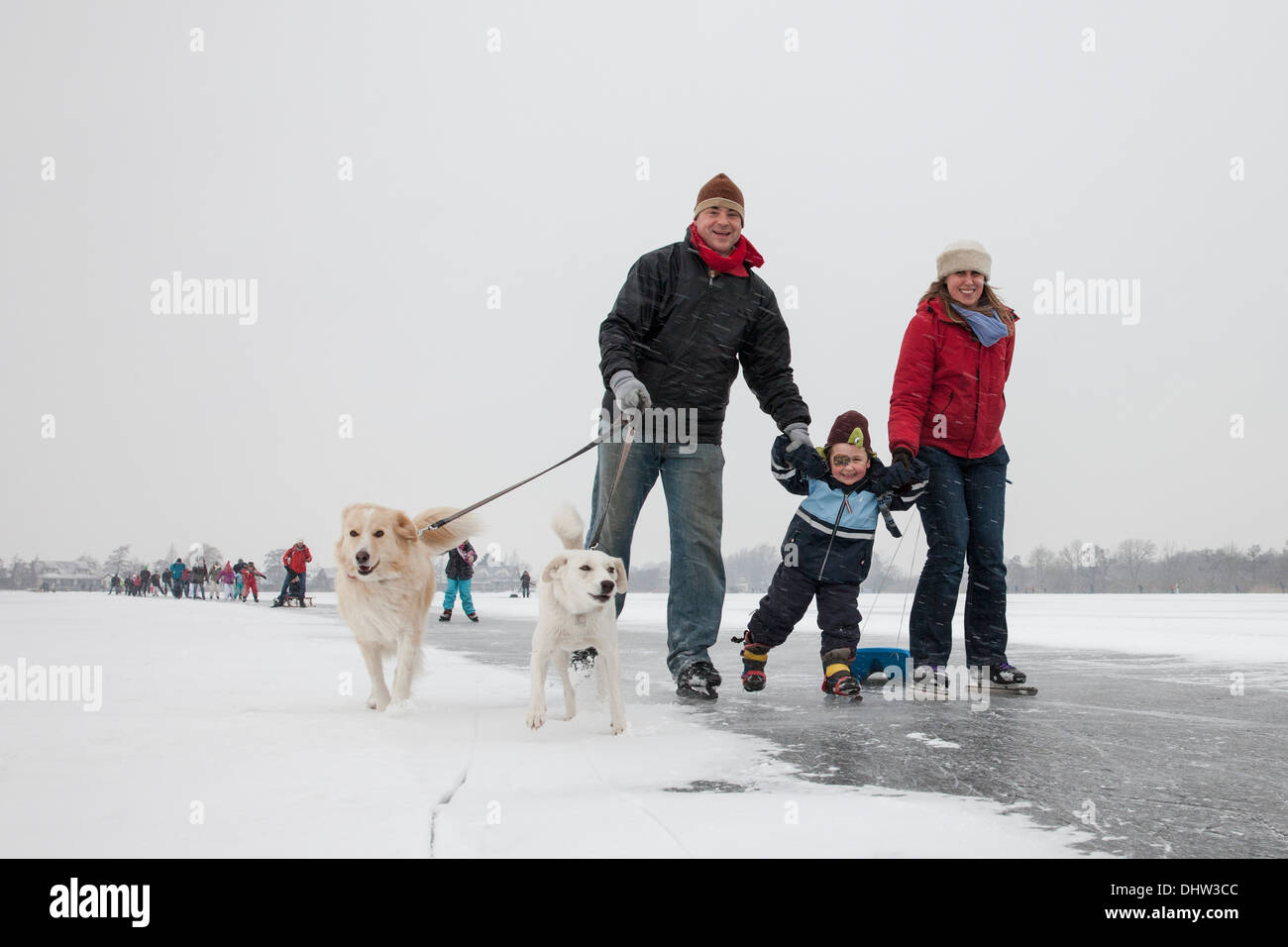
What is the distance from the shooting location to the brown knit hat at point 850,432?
479 cm

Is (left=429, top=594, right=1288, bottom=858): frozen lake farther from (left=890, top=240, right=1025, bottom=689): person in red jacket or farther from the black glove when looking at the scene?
the black glove

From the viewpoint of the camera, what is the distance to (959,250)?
500 centimetres

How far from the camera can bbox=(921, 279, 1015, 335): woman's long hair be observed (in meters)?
5.00

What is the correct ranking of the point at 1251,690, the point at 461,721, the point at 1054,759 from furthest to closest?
the point at 1251,690, the point at 461,721, the point at 1054,759

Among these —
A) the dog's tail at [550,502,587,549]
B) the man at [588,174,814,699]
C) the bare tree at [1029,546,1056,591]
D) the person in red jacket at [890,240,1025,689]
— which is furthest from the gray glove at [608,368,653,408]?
the bare tree at [1029,546,1056,591]

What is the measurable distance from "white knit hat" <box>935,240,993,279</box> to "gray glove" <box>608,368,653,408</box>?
207cm

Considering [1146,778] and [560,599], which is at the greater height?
[560,599]

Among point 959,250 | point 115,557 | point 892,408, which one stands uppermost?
point 959,250

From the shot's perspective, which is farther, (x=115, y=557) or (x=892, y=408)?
(x=115, y=557)

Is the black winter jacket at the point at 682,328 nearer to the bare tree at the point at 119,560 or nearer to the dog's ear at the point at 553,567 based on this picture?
the dog's ear at the point at 553,567

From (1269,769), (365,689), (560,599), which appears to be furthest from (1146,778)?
(365,689)

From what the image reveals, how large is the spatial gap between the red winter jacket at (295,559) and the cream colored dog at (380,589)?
16.9 meters
